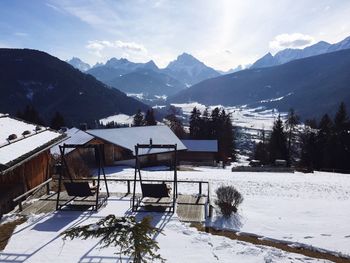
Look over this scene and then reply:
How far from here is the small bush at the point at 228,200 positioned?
15591 millimetres

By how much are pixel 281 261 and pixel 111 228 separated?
6517 mm

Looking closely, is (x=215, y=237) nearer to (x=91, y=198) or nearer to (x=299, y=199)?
(x=91, y=198)

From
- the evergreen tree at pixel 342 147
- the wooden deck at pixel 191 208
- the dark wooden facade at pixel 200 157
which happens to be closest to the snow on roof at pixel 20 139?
the wooden deck at pixel 191 208

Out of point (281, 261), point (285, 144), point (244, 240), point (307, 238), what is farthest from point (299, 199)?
point (285, 144)

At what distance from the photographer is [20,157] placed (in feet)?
50.7

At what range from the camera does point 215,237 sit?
12.2 m

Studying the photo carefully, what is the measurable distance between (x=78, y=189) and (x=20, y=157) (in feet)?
9.97

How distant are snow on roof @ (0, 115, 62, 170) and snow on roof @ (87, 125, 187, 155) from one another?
64.4ft

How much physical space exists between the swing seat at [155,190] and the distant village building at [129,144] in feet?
83.5

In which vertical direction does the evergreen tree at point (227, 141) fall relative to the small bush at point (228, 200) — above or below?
above

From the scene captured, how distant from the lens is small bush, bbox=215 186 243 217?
15.6m

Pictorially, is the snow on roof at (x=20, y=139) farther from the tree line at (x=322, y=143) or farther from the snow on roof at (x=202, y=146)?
the snow on roof at (x=202, y=146)

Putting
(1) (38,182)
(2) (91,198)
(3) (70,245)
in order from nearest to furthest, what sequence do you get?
(3) (70,245), (2) (91,198), (1) (38,182)

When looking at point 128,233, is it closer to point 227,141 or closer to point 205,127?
point 227,141
